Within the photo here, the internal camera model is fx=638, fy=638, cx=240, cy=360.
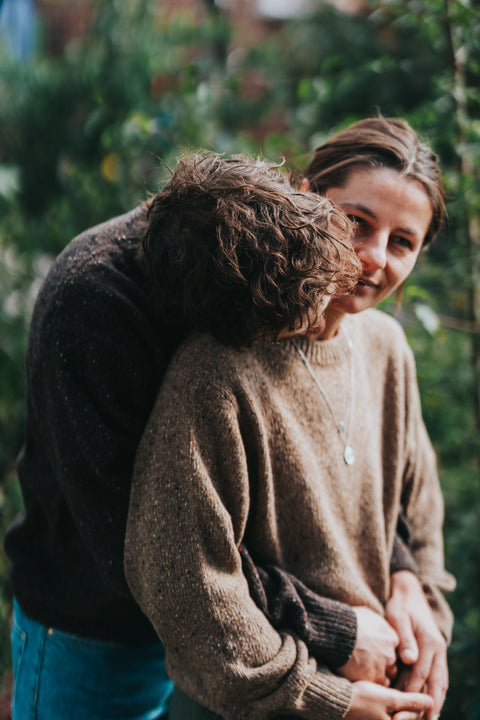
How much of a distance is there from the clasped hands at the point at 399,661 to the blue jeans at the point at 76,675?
0.50 meters

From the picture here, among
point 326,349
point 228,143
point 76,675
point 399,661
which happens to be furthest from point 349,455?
point 228,143

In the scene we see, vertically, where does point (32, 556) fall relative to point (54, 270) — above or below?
below

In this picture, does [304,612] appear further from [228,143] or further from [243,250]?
[228,143]

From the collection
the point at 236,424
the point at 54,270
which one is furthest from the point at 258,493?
the point at 54,270

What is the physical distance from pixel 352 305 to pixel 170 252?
37 centimetres

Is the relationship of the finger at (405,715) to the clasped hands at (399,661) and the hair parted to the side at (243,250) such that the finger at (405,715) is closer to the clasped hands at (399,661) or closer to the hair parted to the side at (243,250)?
the clasped hands at (399,661)

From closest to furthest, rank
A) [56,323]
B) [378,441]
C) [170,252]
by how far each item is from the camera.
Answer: [170,252] → [56,323] → [378,441]

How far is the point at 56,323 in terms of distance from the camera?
116 cm

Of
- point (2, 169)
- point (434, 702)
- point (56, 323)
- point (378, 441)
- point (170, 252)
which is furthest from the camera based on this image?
point (2, 169)

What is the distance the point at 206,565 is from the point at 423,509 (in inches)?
29.2

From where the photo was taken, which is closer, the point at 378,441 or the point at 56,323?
the point at 56,323

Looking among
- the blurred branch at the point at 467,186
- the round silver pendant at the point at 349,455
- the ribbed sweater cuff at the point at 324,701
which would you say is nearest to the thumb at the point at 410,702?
the ribbed sweater cuff at the point at 324,701

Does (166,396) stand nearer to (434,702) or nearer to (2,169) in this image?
(434,702)

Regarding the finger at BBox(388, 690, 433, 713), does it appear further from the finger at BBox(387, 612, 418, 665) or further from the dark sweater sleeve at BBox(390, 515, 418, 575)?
the dark sweater sleeve at BBox(390, 515, 418, 575)
